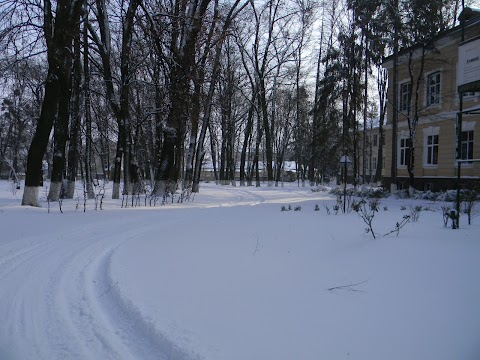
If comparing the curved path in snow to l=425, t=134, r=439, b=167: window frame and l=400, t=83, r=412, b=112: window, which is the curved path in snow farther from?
l=400, t=83, r=412, b=112: window

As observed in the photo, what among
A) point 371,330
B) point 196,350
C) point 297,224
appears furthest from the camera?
point 297,224

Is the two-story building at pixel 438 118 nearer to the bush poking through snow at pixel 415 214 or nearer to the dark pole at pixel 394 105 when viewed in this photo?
the dark pole at pixel 394 105

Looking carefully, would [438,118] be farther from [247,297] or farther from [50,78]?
[247,297]

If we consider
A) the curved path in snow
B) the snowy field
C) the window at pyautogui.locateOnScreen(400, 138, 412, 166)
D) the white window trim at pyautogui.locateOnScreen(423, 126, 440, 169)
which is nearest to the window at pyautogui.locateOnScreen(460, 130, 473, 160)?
the white window trim at pyautogui.locateOnScreen(423, 126, 440, 169)

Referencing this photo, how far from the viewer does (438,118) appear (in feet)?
64.5

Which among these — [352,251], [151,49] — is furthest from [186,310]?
[151,49]

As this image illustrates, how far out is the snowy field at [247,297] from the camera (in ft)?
8.91

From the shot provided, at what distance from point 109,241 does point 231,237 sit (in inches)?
91.1

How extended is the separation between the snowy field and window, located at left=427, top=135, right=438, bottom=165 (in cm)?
1562

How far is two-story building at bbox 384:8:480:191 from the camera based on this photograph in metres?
17.6

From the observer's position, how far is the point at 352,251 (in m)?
5.07

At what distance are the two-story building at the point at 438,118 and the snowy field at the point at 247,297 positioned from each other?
13937mm

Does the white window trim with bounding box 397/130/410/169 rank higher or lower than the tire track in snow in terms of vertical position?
higher

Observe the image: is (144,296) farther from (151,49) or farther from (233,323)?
(151,49)
